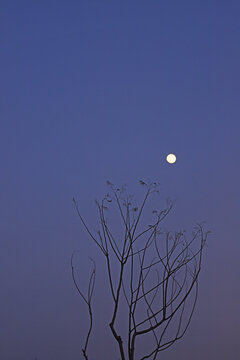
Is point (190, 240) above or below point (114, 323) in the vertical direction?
above

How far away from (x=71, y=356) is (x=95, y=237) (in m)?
4.84

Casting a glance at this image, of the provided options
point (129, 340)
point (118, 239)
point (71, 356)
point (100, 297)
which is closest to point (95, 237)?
point (118, 239)

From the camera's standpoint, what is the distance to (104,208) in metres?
2.69

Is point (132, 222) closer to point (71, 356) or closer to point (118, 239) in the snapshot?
point (118, 239)

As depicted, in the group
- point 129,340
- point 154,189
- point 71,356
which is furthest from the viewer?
point 71,356

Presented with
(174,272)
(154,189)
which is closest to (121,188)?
(154,189)

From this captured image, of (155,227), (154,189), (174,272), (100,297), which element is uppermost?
(100,297)

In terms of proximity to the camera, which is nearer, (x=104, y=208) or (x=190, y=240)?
(x=104, y=208)

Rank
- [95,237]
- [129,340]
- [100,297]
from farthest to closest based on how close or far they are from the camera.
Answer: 1. [100,297]
2. [95,237]
3. [129,340]

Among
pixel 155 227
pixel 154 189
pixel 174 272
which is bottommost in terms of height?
pixel 174 272

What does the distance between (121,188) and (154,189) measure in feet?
0.60

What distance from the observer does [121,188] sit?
2.92 m

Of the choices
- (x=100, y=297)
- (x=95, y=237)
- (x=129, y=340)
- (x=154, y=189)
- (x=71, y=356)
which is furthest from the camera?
(x=71, y=356)

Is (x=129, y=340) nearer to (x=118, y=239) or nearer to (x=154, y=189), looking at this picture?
(x=118, y=239)
